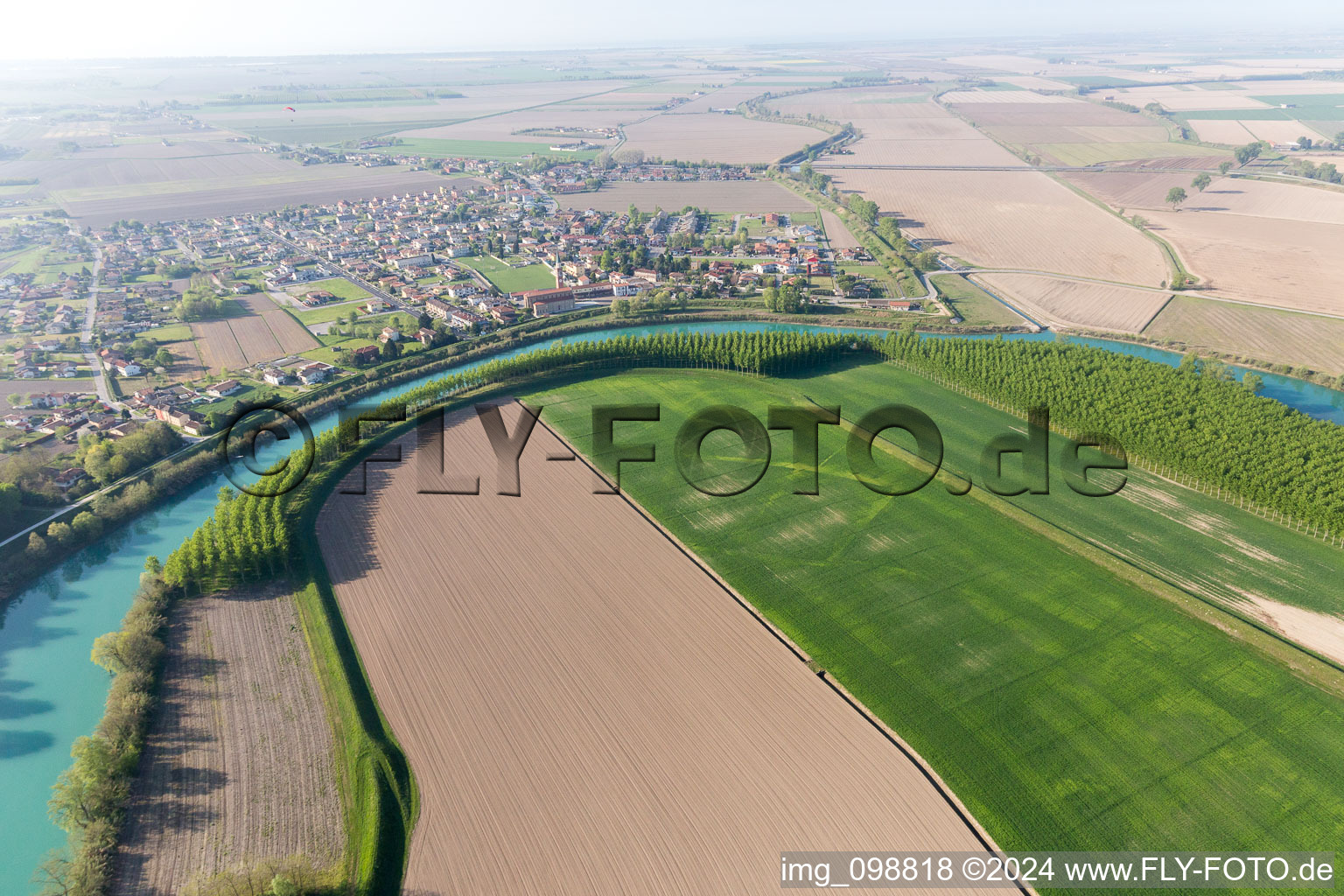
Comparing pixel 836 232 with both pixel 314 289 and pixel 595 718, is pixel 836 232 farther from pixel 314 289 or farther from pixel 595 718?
pixel 595 718

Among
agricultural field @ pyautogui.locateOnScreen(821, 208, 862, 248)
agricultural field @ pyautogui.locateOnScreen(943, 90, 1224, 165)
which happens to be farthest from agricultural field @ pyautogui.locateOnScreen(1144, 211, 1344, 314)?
agricultural field @ pyautogui.locateOnScreen(943, 90, 1224, 165)

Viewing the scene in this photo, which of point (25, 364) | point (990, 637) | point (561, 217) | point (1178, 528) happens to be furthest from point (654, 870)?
point (561, 217)

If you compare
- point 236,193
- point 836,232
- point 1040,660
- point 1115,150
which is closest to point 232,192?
point 236,193

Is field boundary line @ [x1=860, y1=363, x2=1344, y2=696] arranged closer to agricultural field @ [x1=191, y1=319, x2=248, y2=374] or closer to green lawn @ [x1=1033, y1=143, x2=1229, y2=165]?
agricultural field @ [x1=191, y1=319, x2=248, y2=374]

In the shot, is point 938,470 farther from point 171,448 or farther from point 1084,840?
point 171,448

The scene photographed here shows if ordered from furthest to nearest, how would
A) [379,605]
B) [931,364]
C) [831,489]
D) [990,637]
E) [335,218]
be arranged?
[335,218] → [931,364] → [831,489] → [379,605] → [990,637]

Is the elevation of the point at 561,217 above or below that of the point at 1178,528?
above

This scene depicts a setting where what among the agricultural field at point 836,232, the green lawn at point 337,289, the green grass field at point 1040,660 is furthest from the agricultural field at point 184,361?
the agricultural field at point 836,232
